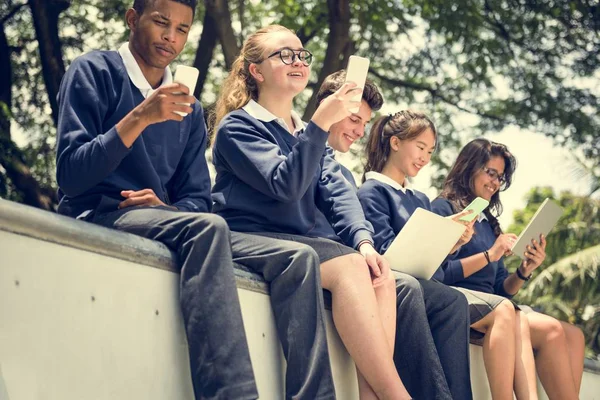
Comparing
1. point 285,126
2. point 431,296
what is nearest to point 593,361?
point 431,296

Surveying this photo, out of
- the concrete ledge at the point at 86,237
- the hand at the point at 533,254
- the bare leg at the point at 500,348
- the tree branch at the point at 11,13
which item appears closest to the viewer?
the concrete ledge at the point at 86,237

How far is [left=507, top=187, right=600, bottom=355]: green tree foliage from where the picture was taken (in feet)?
65.3

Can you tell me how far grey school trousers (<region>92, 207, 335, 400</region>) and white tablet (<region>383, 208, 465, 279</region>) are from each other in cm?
91

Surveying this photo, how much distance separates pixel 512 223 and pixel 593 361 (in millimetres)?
27716

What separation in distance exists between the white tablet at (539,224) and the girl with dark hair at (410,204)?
35 cm

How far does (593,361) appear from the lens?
6.39 metres

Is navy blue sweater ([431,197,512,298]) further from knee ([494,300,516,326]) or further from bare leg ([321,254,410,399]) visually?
bare leg ([321,254,410,399])

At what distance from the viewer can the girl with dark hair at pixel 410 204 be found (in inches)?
194

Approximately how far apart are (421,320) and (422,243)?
1.20 ft

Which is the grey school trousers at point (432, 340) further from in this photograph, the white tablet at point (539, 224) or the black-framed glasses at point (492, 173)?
the black-framed glasses at point (492, 173)

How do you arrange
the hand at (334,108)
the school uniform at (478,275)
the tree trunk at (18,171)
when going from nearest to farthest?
the hand at (334,108) → the school uniform at (478,275) → the tree trunk at (18,171)

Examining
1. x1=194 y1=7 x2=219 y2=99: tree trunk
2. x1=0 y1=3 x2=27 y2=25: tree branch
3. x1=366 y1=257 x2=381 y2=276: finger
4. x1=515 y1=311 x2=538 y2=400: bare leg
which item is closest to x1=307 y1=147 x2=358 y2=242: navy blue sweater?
x1=366 y1=257 x2=381 y2=276: finger

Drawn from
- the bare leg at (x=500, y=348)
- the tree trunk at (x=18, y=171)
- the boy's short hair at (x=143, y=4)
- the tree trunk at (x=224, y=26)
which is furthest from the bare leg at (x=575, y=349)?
the tree trunk at (x=18, y=171)

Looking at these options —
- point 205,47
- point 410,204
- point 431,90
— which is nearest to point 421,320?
point 410,204
